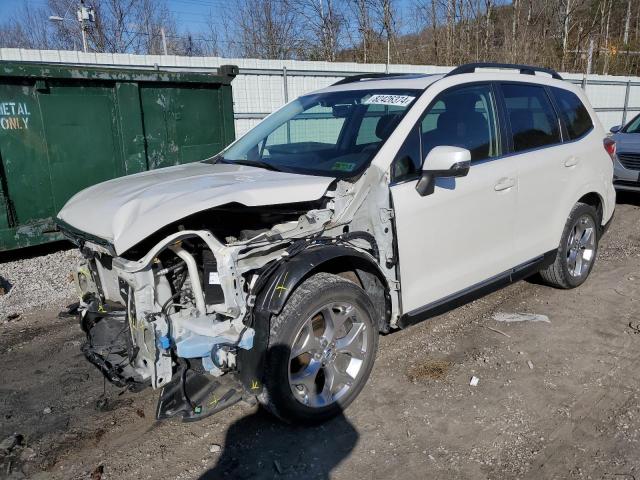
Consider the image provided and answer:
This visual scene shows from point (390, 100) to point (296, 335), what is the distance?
5.95 feet

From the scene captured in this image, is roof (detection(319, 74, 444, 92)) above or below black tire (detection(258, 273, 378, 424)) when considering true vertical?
above

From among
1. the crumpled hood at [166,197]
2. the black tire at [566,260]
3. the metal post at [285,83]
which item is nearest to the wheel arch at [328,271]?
the crumpled hood at [166,197]

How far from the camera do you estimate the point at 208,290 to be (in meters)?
2.82

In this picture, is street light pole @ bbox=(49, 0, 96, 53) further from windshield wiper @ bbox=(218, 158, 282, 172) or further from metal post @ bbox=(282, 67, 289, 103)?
windshield wiper @ bbox=(218, 158, 282, 172)

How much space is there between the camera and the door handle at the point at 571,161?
4.43 meters

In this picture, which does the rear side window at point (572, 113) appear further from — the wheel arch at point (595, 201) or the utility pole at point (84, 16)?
the utility pole at point (84, 16)

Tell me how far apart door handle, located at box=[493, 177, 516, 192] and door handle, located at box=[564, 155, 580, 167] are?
2.75 ft

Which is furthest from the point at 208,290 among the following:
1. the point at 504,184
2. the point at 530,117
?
the point at 530,117

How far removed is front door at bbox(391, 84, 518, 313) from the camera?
3.30 metres

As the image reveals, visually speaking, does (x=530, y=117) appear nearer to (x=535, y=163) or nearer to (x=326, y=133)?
(x=535, y=163)

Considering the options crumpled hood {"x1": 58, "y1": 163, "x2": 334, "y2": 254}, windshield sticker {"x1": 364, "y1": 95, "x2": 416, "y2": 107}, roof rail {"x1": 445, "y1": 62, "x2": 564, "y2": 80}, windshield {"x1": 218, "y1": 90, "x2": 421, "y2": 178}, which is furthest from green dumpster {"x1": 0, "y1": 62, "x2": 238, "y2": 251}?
roof rail {"x1": 445, "y1": 62, "x2": 564, "y2": 80}

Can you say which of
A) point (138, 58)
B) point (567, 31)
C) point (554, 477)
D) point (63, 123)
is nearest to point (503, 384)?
point (554, 477)

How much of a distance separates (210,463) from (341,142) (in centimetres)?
228

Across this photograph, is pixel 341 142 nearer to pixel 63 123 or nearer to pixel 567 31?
pixel 63 123
